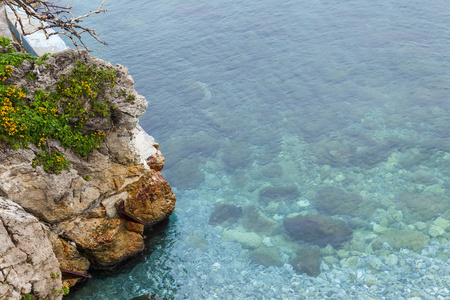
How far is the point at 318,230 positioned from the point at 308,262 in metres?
2.19

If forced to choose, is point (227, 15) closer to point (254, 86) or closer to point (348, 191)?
point (254, 86)

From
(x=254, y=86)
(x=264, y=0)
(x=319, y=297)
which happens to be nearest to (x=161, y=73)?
(x=254, y=86)

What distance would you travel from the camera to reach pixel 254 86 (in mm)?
33531

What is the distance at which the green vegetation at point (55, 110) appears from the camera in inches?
626

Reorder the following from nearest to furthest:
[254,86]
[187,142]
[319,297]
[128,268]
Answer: [319,297] < [128,268] < [187,142] < [254,86]

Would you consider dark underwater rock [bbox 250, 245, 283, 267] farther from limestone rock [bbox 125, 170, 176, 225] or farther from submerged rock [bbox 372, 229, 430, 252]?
limestone rock [bbox 125, 170, 176, 225]

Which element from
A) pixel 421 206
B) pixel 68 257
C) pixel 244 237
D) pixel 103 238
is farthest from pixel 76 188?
pixel 421 206

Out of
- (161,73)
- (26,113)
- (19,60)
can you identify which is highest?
(19,60)

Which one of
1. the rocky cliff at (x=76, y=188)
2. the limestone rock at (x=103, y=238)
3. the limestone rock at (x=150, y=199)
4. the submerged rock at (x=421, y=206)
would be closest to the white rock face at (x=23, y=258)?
the rocky cliff at (x=76, y=188)

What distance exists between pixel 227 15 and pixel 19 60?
104 ft

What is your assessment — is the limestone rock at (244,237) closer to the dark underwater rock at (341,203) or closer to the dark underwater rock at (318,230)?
the dark underwater rock at (318,230)

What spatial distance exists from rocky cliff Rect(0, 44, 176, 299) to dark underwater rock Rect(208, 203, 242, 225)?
3.33 metres

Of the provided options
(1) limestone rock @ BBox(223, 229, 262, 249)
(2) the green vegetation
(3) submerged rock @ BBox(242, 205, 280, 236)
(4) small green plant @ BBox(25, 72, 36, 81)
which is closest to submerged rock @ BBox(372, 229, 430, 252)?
(3) submerged rock @ BBox(242, 205, 280, 236)

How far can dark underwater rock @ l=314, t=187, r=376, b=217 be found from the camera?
22188 mm
